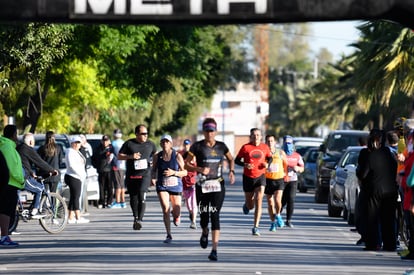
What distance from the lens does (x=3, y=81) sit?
26.8 metres

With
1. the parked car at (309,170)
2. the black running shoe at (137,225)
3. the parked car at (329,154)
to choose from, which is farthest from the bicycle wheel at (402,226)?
the parked car at (309,170)

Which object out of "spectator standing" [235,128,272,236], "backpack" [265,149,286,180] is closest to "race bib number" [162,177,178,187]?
"spectator standing" [235,128,272,236]

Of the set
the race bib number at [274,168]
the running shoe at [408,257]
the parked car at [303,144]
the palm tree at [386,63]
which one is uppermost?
the palm tree at [386,63]

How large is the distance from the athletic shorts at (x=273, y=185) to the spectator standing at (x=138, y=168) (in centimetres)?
220

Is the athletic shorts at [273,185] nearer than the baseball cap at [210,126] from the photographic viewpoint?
No

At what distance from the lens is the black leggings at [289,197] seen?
25.8m

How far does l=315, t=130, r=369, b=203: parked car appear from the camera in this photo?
36.3m

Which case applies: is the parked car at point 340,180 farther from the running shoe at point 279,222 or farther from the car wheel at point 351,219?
the running shoe at point 279,222

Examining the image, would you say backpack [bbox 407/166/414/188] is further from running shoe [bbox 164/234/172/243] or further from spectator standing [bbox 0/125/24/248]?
spectator standing [bbox 0/125/24/248]

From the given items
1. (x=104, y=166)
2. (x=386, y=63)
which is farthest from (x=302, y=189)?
(x=104, y=166)

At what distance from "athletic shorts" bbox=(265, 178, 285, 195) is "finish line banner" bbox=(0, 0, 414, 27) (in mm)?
11071

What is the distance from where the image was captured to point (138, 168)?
79.2 feet

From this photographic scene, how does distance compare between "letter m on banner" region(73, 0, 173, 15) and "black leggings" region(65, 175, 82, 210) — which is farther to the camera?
"black leggings" region(65, 175, 82, 210)

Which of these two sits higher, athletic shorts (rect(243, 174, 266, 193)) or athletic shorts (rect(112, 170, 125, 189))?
athletic shorts (rect(243, 174, 266, 193))
